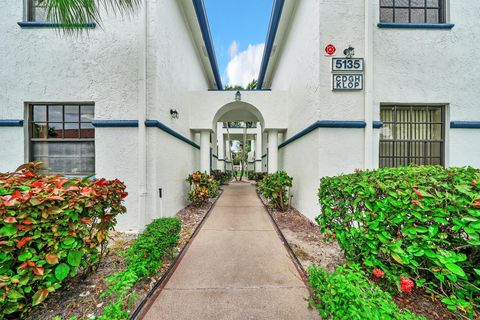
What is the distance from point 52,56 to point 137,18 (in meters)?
2.06

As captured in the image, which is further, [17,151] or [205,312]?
[17,151]

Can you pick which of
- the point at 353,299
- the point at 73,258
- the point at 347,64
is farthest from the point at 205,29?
the point at 353,299

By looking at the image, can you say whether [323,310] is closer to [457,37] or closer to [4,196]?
[4,196]

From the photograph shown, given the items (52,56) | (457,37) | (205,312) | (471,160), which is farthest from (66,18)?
(471,160)

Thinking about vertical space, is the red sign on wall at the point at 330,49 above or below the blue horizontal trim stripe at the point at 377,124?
above

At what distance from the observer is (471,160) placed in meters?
4.41

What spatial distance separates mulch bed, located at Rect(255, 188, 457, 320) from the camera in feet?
6.50

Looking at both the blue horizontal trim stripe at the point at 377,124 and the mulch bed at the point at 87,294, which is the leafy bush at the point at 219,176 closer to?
the mulch bed at the point at 87,294

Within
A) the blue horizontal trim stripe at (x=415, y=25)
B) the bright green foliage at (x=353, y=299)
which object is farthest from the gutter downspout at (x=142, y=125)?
the blue horizontal trim stripe at (x=415, y=25)

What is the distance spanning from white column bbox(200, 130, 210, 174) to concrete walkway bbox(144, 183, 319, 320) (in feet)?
12.8

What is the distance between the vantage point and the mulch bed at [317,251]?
6.50 ft

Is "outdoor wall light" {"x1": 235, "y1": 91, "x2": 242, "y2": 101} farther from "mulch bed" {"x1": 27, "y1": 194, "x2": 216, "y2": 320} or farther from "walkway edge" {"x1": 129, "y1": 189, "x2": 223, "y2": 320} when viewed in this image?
"mulch bed" {"x1": 27, "y1": 194, "x2": 216, "y2": 320}

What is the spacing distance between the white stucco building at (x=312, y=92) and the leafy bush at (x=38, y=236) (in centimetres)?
201

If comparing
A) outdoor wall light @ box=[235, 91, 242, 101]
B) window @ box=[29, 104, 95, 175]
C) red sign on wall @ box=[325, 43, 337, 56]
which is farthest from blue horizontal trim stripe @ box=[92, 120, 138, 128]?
red sign on wall @ box=[325, 43, 337, 56]
